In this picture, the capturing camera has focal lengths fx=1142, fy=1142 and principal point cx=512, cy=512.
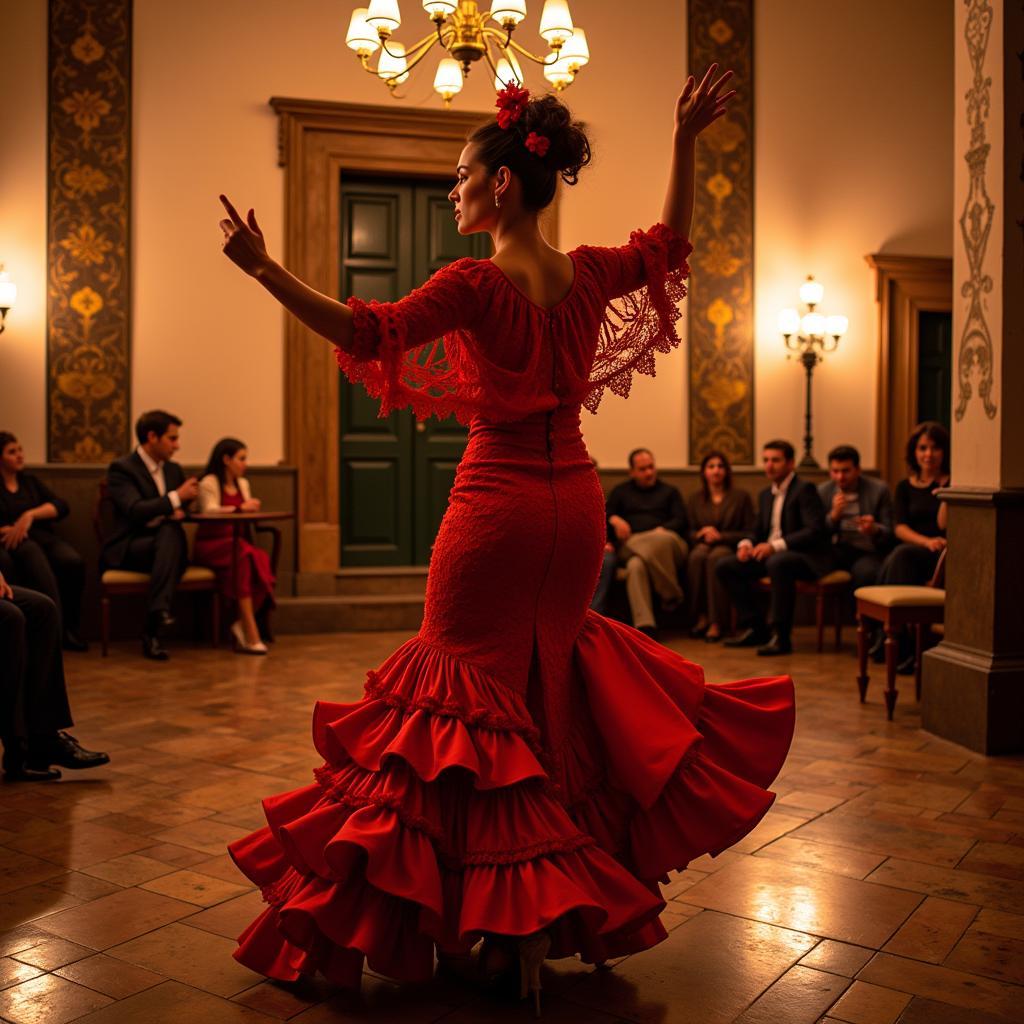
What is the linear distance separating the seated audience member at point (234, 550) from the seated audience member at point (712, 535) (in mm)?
2472

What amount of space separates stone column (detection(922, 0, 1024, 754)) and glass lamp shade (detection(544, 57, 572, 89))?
5.49 ft

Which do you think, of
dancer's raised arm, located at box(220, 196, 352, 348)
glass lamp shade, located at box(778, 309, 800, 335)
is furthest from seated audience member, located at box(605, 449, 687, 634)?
dancer's raised arm, located at box(220, 196, 352, 348)

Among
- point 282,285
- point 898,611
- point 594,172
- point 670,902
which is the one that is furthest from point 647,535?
point 282,285

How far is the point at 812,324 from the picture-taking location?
7.43 meters

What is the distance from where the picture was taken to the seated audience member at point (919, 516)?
561cm

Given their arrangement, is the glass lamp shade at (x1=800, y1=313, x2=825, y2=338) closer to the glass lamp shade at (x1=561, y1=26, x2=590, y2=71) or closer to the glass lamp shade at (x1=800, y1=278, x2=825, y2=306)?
the glass lamp shade at (x1=800, y1=278, x2=825, y2=306)

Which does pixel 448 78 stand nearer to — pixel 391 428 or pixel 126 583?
pixel 391 428

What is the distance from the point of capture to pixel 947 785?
3414 millimetres

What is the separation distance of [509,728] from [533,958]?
0.37m

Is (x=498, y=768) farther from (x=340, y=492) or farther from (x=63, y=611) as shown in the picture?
(x=340, y=492)

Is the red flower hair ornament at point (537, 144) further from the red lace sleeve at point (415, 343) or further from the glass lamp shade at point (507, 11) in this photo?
the glass lamp shade at point (507, 11)

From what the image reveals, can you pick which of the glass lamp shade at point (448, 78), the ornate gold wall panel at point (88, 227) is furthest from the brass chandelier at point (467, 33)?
the ornate gold wall panel at point (88, 227)

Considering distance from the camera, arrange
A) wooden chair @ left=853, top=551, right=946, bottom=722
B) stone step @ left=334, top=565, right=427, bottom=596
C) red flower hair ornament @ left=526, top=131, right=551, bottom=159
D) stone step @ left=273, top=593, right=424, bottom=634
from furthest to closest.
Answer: stone step @ left=334, top=565, right=427, bottom=596
stone step @ left=273, top=593, right=424, bottom=634
wooden chair @ left=853, top=551, right=946, bottom=722
red flower hair ornament @ left=526, top=131, right=551, bottom=159

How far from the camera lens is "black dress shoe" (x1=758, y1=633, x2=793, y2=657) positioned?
19.8 ft
